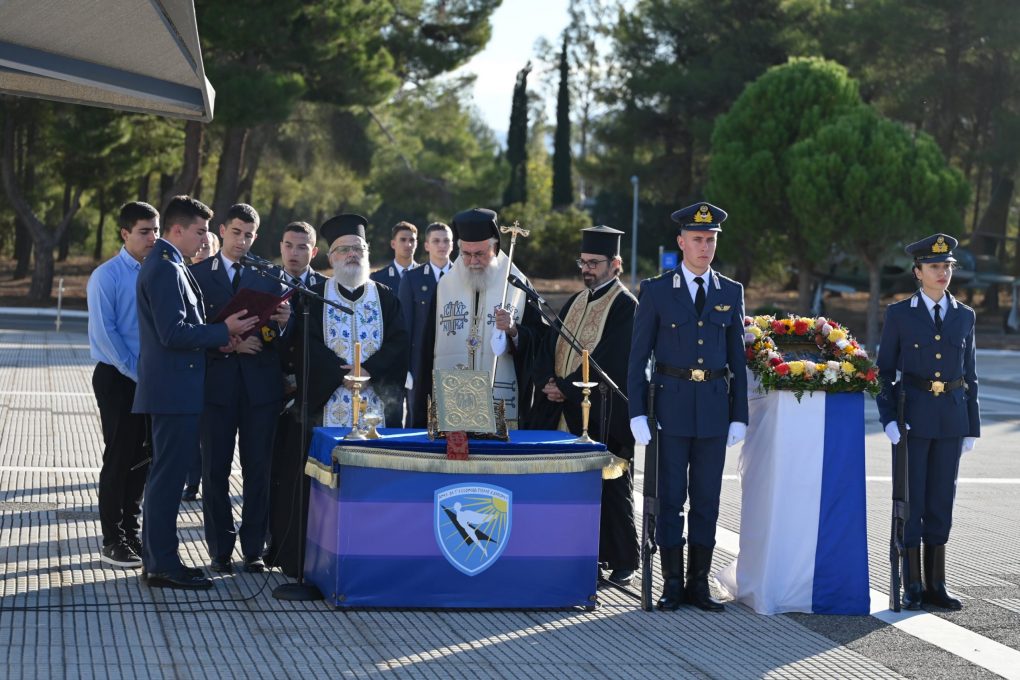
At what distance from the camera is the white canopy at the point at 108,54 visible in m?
6.84

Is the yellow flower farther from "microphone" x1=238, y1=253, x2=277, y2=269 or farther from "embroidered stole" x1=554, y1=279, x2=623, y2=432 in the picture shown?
"microphone" x1=238, y1=253, x2=277, y2=269

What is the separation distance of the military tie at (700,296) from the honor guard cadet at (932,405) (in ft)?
3.78

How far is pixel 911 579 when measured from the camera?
7.46 meters

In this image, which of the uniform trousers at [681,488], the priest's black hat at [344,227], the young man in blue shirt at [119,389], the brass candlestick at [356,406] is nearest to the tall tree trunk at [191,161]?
the young man in blue shirt at [119,389]

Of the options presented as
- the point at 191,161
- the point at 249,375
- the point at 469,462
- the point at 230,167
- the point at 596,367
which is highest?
the point at 191,161

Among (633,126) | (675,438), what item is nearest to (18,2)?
(675,438)

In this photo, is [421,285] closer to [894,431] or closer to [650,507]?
[650,507]

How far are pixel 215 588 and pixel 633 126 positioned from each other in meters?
46.4

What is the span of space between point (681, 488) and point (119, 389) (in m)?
3.37

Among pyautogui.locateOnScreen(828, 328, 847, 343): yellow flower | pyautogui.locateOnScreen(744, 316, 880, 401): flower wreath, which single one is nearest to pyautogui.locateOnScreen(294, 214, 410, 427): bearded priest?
pyautogui.locateOnScreen(744, 316, 880, 401): flower wreath

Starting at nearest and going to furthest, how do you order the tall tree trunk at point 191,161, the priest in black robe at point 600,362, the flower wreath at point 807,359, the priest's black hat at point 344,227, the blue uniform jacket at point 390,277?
the flower wreath at point 807,359, the priest's black hat at point 344,227, the priest in black robe at point 600,362, the blue uniform jacket at point 390,277, the tall tree trunk at point 191,161

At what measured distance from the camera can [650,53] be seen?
5319cm

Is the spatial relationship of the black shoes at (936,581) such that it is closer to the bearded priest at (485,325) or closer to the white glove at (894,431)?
the white glove at (894,431)

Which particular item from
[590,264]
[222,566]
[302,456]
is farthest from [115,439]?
[590,264]
